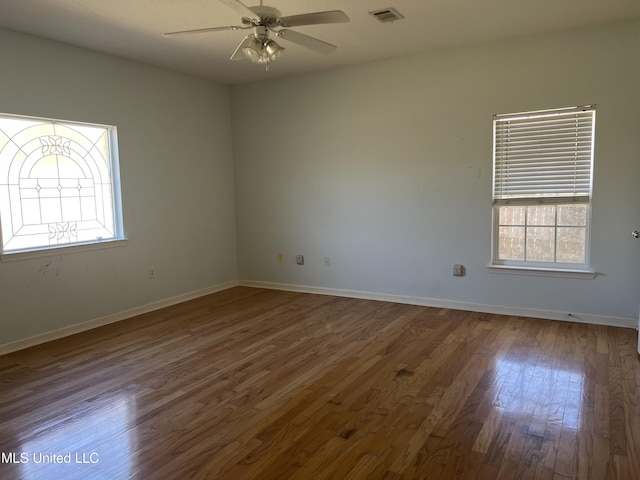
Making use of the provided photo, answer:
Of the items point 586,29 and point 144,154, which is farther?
point 144,154

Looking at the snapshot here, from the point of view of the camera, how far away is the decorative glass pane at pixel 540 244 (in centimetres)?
438

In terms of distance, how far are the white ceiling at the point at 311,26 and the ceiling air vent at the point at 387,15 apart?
0.05 metres

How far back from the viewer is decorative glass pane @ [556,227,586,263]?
4.25 m

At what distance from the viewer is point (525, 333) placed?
398 centimetres

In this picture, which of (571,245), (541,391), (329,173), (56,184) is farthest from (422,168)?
(56,184)

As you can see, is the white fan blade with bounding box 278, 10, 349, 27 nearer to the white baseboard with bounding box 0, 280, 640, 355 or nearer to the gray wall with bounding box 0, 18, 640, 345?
the gray wall with bounding box 0, 18, 640, 345

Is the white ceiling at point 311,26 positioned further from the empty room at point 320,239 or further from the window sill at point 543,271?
the window sill at point 543,271

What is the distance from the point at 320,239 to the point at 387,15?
8.93 feet

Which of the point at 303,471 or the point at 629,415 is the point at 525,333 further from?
the point at 303,471

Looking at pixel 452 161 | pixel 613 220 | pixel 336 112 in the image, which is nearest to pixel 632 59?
pixel 613 220

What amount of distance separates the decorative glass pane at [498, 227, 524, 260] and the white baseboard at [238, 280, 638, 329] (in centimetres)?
51

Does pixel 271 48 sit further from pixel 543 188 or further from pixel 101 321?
pixel 101 321

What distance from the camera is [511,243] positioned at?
4.55 metres

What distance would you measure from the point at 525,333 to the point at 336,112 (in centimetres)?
311
